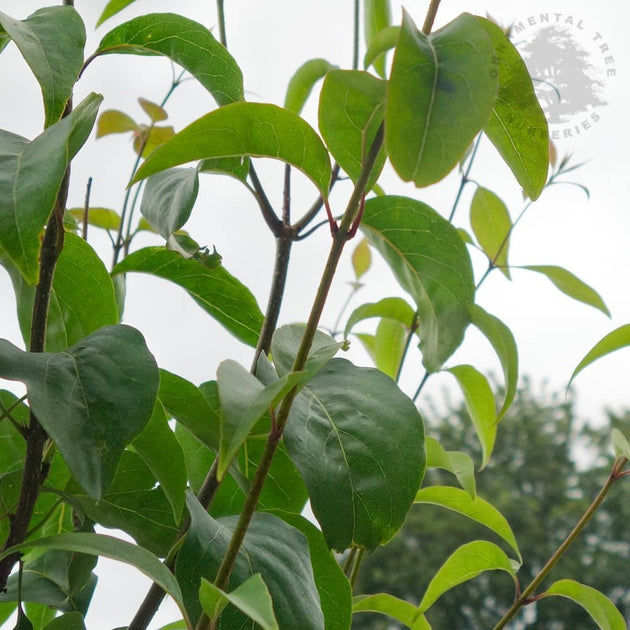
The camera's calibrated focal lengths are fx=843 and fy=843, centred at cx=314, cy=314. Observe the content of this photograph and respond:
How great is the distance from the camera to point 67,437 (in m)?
0.29

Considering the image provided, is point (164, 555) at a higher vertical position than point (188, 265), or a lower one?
lower

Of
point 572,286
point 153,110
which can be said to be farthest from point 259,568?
point 153,110

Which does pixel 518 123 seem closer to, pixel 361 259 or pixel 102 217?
pixel 102 217

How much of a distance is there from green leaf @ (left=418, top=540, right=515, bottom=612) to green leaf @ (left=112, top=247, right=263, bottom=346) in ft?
0.82

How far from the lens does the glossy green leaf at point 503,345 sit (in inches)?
18.7

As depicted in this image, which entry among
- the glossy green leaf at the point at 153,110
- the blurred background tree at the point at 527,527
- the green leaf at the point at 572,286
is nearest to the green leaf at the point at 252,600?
the green leaf at the point at 572,286

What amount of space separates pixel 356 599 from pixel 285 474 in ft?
0.69

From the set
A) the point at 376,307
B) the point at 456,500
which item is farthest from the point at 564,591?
the point at 376,307

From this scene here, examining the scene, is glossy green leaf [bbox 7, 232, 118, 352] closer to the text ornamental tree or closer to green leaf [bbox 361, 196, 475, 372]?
the text ornamental tree

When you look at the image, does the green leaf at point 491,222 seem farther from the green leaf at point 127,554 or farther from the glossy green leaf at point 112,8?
the green leaf at point 127,554

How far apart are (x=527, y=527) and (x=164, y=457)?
579 inches

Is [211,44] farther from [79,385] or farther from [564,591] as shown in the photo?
[564,591]

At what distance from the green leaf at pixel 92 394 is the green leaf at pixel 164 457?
5 cm

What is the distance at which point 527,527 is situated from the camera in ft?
46.5
